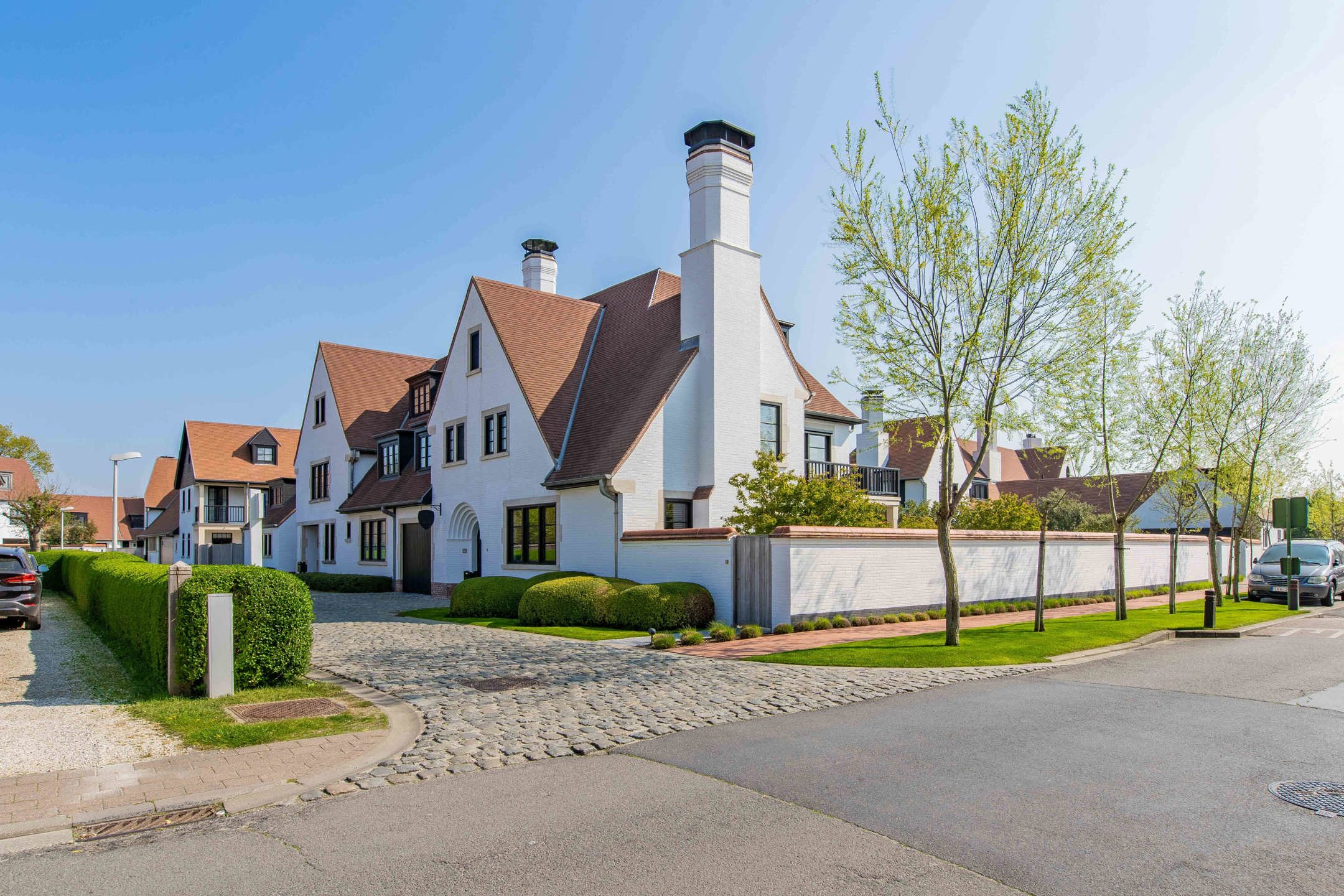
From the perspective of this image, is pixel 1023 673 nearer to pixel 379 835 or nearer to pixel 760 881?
pixel 760 881

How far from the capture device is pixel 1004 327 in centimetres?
1476

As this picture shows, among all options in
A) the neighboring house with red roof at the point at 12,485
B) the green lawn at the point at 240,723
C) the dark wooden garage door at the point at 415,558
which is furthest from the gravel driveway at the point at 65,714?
the neighboring house with red roof at the point at 12,485

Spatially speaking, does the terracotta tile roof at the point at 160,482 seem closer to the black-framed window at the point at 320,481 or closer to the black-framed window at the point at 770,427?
the black-framed window at the point at 320,481

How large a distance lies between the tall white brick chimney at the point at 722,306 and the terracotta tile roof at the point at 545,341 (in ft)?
14.4

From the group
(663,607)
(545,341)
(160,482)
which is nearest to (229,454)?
(160,482)

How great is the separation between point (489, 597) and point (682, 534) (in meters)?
5.46

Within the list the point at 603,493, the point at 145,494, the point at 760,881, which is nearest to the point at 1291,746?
the point at 760,881

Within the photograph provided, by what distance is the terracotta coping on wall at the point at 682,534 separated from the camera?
60.3 feet

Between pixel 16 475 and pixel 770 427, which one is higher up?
pixel 770 427

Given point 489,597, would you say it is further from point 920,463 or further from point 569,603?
point 920,463

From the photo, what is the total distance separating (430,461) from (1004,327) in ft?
73.6

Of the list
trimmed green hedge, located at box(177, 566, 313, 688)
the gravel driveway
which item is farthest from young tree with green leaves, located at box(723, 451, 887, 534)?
the gravel driveway

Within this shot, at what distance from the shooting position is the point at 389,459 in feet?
115

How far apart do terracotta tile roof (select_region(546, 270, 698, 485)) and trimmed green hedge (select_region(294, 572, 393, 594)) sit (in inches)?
495
